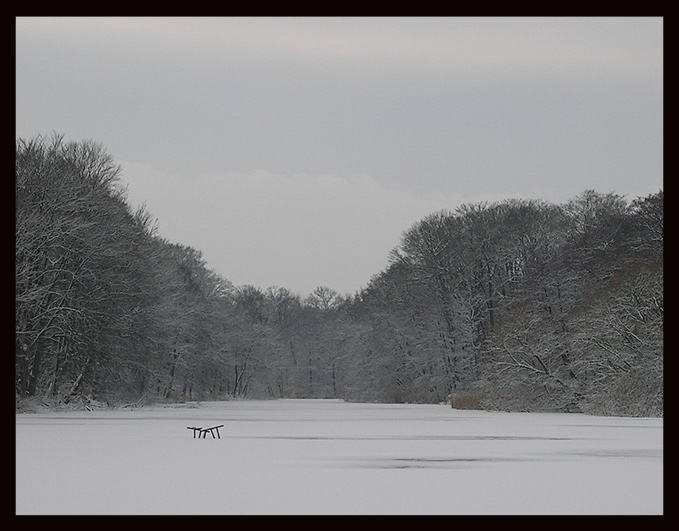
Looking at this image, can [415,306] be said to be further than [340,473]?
Yes

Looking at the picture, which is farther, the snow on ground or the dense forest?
the dense forest

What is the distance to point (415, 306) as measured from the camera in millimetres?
77188

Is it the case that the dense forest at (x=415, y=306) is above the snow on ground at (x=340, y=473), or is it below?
above

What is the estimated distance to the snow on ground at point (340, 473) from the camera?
12.2 meters

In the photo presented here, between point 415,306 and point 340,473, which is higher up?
point 415,306

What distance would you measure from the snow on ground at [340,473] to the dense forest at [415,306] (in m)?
15.8

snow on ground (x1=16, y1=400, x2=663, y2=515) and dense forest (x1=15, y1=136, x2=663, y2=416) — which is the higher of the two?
dense forest (x1=15, y1=136, x2=663, y2=416)

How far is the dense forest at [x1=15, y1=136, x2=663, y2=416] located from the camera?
43.4 metres

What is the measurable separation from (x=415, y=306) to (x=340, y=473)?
6120cm

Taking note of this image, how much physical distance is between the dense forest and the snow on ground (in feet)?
51.8
